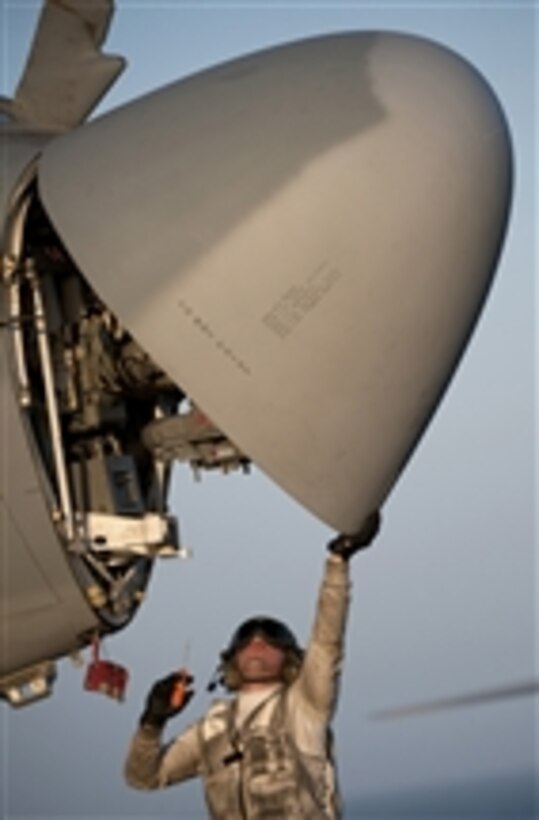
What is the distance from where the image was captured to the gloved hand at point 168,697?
10.7m

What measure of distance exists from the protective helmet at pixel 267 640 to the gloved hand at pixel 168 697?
222 mm

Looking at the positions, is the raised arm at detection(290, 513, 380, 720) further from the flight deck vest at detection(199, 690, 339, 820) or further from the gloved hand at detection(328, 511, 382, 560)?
the flight deck vest at detection(199, 690, 339, 820)

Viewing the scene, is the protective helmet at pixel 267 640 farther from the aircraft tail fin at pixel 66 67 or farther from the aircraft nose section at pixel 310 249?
the aircraft tail fin at pixel 66 67

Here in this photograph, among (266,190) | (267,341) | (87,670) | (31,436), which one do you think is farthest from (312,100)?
(87,670)

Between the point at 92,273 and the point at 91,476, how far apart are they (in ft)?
5.77

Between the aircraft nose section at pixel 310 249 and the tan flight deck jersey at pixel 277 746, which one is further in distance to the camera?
the tan flight deck jersey at pixel 277 746

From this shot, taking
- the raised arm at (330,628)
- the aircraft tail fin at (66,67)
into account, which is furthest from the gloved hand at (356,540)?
the aircraft tail fin at (66,67)

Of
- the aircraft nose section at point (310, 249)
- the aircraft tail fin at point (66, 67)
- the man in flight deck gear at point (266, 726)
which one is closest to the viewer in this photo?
the aircraft nose section at point (310, 249)

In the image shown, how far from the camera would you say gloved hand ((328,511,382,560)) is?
10109 mm

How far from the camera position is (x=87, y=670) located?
1079 cm

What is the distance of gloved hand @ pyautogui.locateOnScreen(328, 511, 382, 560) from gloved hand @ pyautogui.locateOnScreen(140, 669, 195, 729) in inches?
46.8

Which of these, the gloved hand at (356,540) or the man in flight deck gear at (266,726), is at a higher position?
the gloved hand at (356,540)

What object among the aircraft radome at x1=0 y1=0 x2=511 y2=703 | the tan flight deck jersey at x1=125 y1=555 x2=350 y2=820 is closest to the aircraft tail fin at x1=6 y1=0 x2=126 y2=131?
the aircraft radome at x1=0 y1=0 x2=511 y2=703

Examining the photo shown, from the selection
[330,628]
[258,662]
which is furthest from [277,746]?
[330,628]
